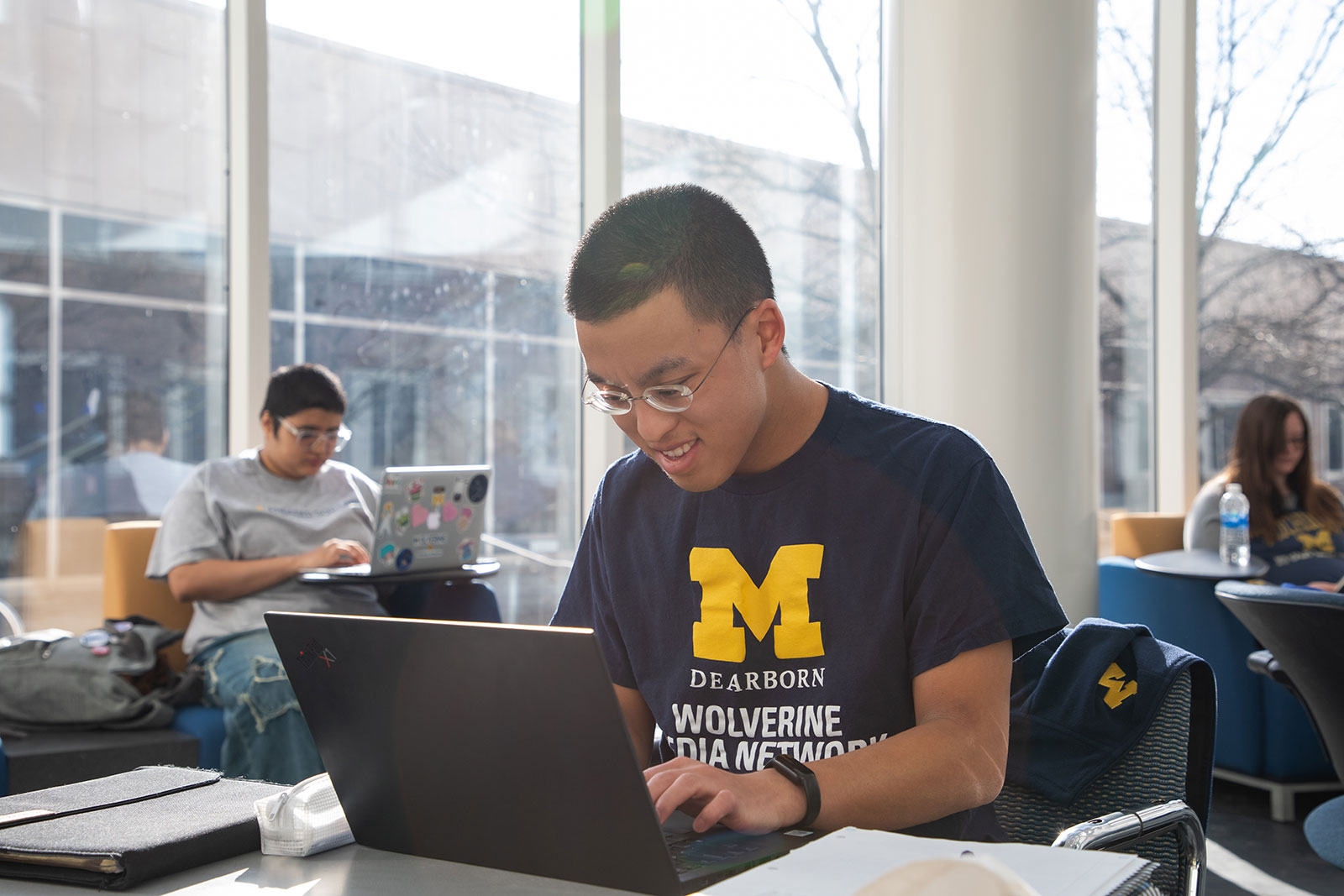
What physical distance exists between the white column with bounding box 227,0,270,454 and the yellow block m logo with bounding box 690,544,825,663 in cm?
258

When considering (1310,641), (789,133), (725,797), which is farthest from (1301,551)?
(725,797)

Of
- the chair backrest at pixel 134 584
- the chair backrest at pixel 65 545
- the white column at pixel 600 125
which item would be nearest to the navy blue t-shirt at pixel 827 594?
the chair backrest at pixel 134 584

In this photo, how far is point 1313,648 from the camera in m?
1.91

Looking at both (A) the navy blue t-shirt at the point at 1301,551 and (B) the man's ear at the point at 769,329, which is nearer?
(B) the man's ear at the point at 769,329

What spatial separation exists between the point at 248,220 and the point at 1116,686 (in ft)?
9.68

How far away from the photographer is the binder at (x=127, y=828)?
823 mm

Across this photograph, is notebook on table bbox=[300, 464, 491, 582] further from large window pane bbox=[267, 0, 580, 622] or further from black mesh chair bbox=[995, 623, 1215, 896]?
black mesh chair bbox=[995, 623, 1215, 896]

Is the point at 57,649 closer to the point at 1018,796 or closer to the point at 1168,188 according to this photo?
the point at 1018,796

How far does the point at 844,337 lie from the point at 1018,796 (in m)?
3.61

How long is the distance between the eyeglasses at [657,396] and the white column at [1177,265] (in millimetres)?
4751

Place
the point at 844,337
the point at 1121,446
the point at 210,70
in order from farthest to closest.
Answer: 1. the point at 1121,446
2. the point at 844,337
3. the point at 210,70

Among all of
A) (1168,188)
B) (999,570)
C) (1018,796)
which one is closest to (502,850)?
(999,570)

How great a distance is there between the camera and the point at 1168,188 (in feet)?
17.7

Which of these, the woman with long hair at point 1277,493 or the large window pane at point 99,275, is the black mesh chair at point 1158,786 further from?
the woman with long hair at point 1277,493
